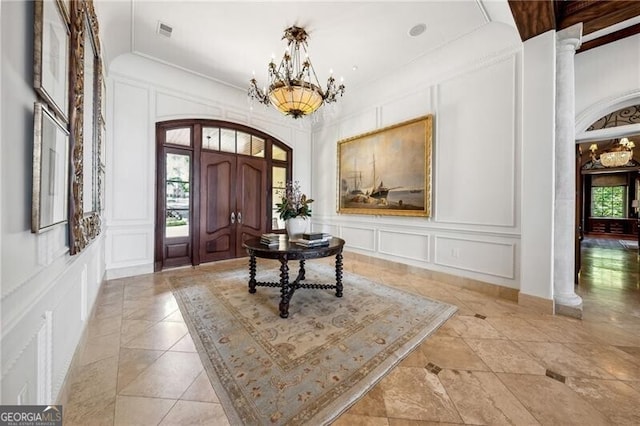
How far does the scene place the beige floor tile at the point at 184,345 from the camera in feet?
6.73

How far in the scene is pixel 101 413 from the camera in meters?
1.41

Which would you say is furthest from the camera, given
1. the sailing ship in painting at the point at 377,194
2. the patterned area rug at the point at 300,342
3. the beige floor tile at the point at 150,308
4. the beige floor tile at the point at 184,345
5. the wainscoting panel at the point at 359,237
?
the wainscoting panel at the point at 359,237

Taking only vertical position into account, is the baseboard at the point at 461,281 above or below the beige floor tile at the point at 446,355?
above

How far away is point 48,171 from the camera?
3.91 ft

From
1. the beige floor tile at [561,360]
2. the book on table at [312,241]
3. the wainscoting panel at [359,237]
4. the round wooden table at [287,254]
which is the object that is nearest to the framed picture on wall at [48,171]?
the round wooden table at [287,254]

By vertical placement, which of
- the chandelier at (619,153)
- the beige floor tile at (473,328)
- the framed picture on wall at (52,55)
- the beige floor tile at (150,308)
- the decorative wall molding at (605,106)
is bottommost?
the beige floor tile at (473,328)

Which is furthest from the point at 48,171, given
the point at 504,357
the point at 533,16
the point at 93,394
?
the point at 533,16

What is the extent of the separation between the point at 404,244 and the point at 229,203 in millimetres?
3575

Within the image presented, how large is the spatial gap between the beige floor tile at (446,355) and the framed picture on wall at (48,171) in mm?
2324

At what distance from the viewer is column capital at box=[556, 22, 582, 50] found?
108 inches

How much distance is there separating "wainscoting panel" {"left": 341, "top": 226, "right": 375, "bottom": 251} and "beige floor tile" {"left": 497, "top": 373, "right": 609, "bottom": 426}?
3.34 meters

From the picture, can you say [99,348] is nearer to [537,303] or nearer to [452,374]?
[452,374]

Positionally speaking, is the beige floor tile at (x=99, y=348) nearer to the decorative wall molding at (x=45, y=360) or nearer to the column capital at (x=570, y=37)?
the decorative wall molding at (x=45, y=360)

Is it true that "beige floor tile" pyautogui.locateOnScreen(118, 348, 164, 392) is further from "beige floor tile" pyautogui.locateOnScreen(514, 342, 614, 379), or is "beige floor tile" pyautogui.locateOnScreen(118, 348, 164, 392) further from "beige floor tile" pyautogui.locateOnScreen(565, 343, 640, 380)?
"beige floor tile" pyautogui.locateOnScreen(565, 343, 640, 380)
